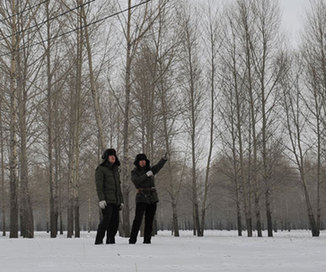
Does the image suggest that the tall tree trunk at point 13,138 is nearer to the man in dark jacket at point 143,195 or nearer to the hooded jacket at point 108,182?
the hooded jacket at point 108,182

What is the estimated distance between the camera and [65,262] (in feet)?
16.5

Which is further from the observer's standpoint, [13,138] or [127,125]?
[127,125]

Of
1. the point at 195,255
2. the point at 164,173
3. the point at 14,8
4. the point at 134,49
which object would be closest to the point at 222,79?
the point at 164,173

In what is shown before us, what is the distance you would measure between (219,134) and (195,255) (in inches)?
821

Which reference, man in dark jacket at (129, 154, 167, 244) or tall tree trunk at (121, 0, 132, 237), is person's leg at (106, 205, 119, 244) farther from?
tall tree trunk at (121, 0, 132, 237)

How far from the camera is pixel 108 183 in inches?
307

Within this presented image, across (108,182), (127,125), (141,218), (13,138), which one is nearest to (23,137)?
(13,138)

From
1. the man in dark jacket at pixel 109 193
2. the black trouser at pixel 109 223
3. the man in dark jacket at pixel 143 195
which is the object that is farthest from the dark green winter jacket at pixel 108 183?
the man in dark jacket at pixel 143 195

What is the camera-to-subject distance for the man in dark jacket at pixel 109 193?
7707 millimetres

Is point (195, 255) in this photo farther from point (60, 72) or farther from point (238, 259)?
point (60, 72)

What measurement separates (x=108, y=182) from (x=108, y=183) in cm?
2

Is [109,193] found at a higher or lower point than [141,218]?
higher

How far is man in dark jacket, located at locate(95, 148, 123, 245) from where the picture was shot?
25.3 ft

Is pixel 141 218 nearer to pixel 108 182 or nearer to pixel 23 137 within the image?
pixel 108 182
